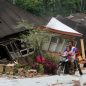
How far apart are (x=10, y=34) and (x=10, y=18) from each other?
8.69 feet

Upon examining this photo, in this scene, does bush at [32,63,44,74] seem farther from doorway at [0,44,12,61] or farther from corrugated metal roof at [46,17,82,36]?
corrugated metal roof at [46,17,82,36]

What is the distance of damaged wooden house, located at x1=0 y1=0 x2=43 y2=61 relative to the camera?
984 inches

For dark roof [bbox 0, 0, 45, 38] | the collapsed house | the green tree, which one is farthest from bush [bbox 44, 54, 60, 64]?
the collapsed house

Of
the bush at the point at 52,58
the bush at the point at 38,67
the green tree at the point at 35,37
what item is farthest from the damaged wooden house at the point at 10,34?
the bush at the point at 38,67

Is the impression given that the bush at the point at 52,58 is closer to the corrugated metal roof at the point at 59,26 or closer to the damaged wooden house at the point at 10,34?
the damaged wooden house at the point at 10,34

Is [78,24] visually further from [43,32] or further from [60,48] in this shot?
[43,32]

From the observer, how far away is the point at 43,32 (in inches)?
971

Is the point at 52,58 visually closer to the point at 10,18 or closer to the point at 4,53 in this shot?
the point at 4,53

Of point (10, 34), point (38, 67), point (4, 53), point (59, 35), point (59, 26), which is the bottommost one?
point (4, 53)

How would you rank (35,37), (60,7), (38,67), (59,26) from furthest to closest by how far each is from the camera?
(60,7) < (59,26) < (35,37) < (38,67)

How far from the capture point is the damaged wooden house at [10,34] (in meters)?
25.0

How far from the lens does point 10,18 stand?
91.3ft

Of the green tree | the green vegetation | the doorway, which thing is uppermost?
the green tree

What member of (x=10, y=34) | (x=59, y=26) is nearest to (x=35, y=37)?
(x=10, y=34)
